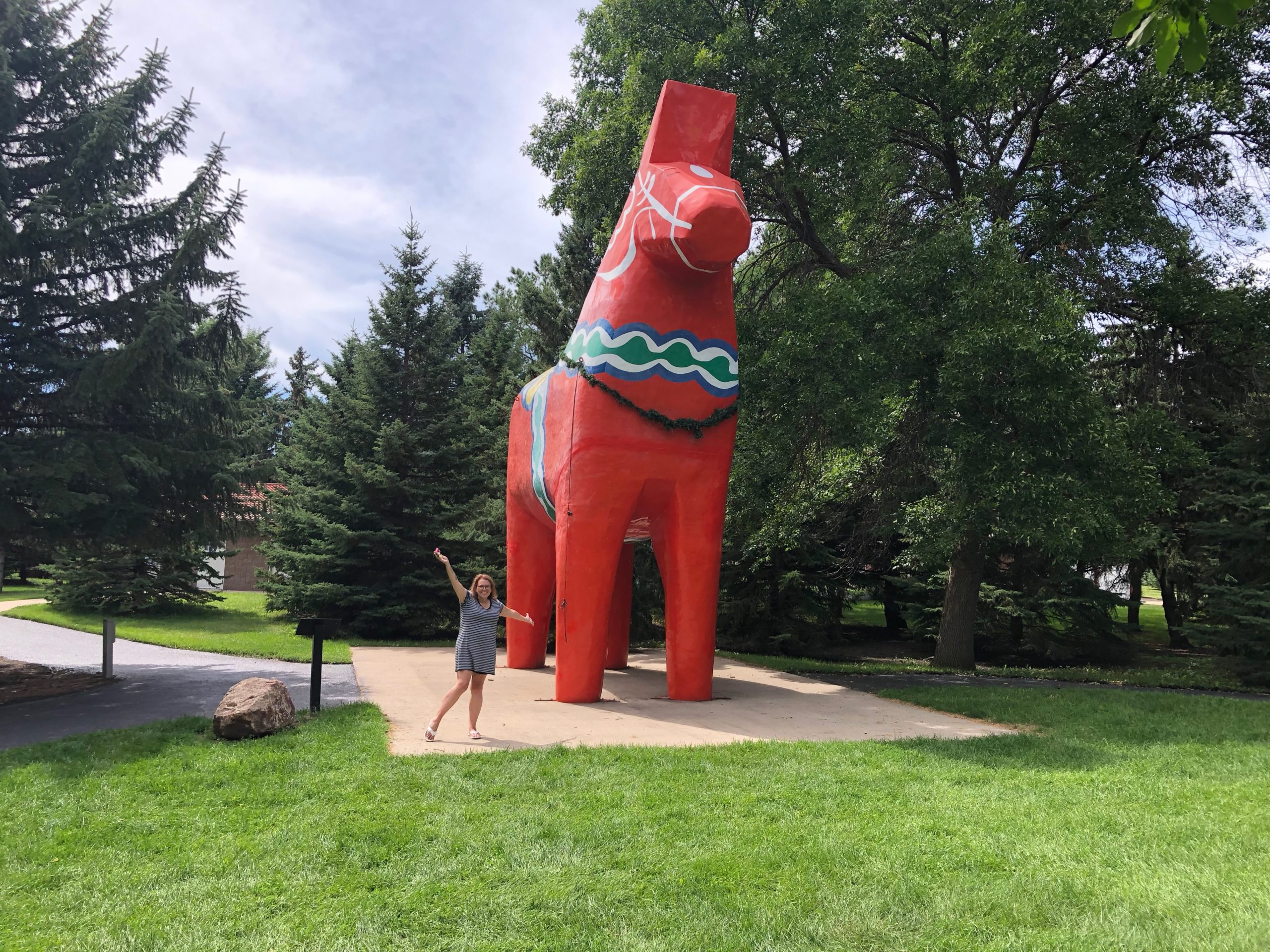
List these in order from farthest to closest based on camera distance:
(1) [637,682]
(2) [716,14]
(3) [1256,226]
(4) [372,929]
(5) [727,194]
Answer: (3) [1256,226] < (2) [716,14] < (1) [637,682] < (5) [727,194] < (4) [372,929]

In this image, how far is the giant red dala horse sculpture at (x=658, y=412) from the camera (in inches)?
322

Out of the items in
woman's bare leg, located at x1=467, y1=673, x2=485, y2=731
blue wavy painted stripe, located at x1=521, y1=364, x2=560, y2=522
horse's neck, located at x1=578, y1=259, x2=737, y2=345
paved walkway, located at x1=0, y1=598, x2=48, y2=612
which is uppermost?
horse's neck, located at x1=578, y1=259, x2=737, y2=345

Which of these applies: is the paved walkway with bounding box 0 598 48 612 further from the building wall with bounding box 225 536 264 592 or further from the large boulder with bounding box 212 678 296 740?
the large boulder with bounding box 212 678 296 740

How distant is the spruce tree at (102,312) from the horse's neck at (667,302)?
4.67 m

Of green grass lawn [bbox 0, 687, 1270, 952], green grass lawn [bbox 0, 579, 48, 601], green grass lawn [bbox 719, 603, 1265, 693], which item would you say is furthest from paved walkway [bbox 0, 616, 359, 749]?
green grass lawn [bbox 0, 579, 48, 601]

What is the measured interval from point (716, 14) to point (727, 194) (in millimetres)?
5449

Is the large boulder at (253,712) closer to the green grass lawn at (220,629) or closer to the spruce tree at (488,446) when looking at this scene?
the green grass lawn at (220,629)

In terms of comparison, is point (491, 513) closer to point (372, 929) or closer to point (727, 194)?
point (727, 194)

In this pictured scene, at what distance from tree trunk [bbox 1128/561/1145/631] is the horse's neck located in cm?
1292

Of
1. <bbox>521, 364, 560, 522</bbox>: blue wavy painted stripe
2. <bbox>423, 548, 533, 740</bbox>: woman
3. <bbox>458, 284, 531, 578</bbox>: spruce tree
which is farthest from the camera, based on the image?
<bbox>458, 284, 531, 578</bbox>: spruce tree

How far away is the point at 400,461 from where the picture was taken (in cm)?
1767

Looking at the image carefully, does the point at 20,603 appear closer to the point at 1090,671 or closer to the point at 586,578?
the point at 586,578

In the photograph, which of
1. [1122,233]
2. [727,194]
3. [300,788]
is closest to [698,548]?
[727,194]

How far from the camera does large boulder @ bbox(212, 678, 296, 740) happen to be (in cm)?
622
